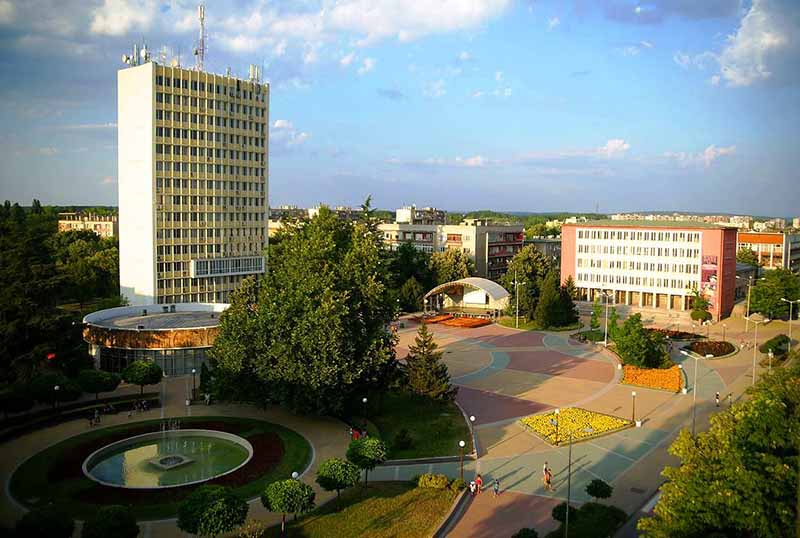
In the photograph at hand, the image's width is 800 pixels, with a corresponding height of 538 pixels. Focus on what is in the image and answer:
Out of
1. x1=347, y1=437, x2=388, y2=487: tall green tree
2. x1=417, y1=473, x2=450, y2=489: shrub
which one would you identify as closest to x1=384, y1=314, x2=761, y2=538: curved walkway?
x1=417, y1=473, x2=450, y2=489: shrub

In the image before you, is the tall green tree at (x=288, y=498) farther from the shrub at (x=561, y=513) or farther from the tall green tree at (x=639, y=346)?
the tall green tree at (x=639, y=346)

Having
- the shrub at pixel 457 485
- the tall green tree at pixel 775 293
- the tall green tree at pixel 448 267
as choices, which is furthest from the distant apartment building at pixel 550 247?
the shrub at pixel 457 485

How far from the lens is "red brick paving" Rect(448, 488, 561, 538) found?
21969 mm

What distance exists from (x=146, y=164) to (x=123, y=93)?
7670mm

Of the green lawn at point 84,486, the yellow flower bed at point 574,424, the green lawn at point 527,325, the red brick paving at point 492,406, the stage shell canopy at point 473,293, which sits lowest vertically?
the green lawn at point 84,486

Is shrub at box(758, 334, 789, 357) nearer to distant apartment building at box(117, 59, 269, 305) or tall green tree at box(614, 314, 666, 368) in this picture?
tall green tree at box(614, 314, 666, 368)

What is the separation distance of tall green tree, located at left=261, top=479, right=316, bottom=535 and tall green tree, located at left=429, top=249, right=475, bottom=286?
57.4m

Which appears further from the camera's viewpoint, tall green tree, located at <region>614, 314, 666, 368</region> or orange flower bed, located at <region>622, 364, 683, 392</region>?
tall green tree, located at <region>614, 314, 666, 368</region>

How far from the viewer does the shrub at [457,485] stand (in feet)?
80.9

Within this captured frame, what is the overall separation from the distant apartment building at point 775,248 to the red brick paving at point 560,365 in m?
60.2

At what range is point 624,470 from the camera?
2756 cm

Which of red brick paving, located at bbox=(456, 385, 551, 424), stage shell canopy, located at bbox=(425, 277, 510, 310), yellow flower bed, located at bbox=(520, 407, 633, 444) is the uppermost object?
stage shell canopy, located at bbox=(425, 277, 510, 310)

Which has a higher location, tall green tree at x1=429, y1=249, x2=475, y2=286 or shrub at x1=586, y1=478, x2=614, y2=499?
tall green tree at x1=429, y1=249, x2=475, y2=286

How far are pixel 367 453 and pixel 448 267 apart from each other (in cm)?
5475
